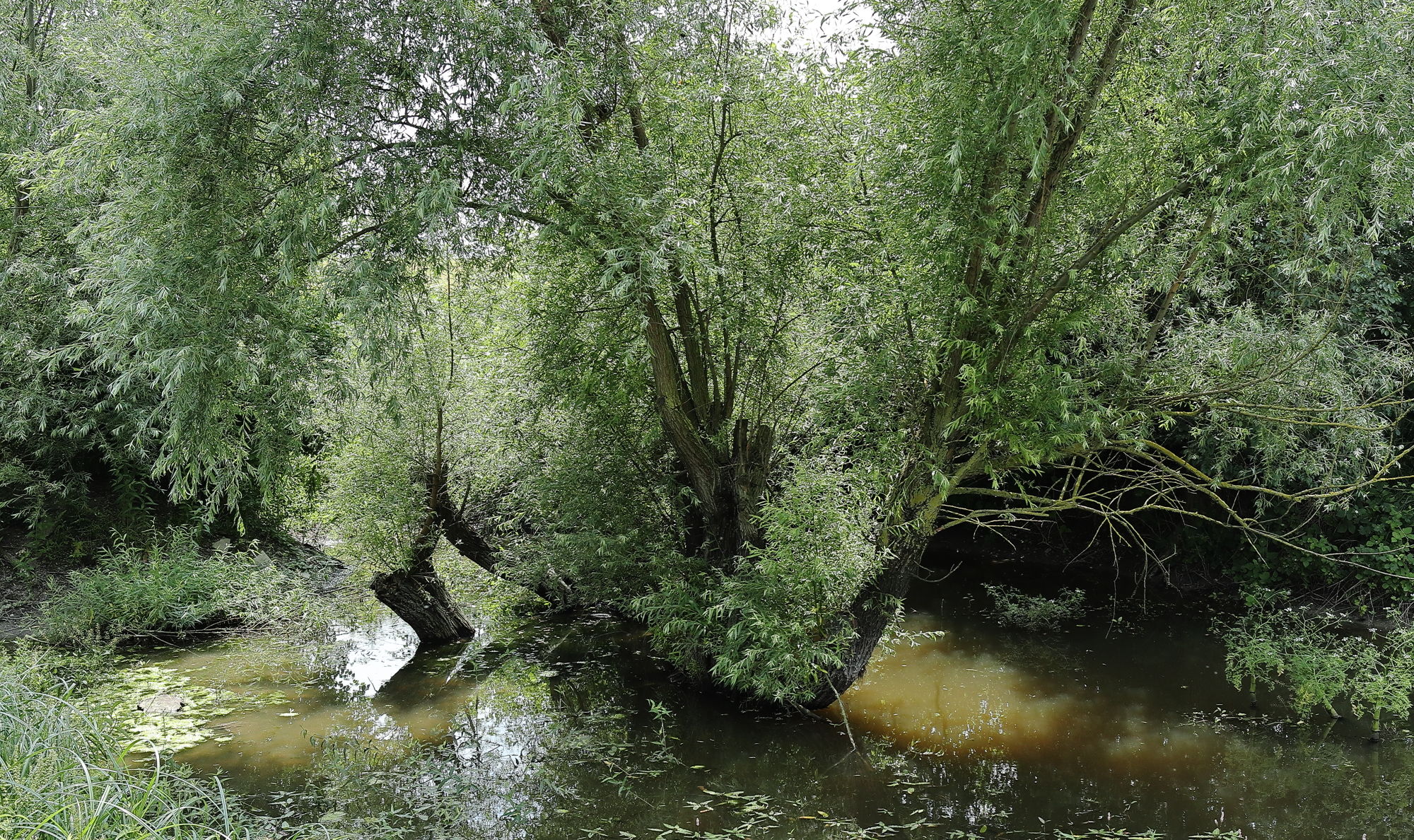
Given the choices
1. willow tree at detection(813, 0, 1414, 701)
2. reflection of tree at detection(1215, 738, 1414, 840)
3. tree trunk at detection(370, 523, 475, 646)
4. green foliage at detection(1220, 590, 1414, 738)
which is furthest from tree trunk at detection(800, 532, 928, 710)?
tree trunk at detection(370, 523, 475, 646)

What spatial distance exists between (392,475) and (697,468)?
281 cm

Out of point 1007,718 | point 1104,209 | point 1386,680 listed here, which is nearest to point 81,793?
point 1007,718

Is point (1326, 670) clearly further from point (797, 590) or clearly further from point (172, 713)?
point (172, 713)

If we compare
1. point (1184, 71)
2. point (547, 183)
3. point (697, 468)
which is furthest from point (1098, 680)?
point (547, 183)

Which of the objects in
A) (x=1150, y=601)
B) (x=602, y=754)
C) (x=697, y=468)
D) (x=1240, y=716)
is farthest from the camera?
(x=1150, y=601)

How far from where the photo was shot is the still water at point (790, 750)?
4.91 m

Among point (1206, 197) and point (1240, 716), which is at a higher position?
point (1206, 197)

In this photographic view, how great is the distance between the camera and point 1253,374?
5.54m

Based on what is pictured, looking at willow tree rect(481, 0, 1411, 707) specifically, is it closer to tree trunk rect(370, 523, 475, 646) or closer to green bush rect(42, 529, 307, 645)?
tree trunk rect(370, 523, 475, 646)

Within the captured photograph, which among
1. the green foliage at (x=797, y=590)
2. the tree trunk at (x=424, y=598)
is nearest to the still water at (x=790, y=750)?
the tree trunk at (x=424, y=598)

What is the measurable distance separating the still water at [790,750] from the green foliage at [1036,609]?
0.64m

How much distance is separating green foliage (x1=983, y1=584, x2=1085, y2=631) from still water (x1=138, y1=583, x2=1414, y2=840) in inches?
25.3

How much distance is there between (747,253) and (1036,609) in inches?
200

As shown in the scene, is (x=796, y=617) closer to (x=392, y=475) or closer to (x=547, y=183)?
(x=547, y=183)
